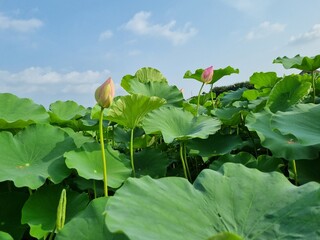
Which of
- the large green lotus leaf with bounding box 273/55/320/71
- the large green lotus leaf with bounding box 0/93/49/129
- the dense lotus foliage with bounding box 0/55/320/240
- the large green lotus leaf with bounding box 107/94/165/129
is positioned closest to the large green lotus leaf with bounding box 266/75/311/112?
the dense lotus foliage with bounding box 0/55/320/240

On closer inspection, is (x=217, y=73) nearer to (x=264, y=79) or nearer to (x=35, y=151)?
(x=264, y=79)

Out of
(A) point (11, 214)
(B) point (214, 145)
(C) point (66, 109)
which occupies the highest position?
(C) point (66, 109)

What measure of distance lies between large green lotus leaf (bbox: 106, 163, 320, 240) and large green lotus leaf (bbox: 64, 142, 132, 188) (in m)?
0.44

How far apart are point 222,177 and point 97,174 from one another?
1.68ft

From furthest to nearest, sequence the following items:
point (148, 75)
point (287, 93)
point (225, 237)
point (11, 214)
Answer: point (148, 75)
point (287, 93)
point (11, 214)
point (225, 237)

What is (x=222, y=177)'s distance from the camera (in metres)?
0.80

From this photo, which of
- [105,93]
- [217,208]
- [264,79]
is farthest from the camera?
[264,79]

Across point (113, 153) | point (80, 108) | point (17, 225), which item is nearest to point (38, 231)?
point (17, 225)

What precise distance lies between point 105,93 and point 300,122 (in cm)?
60

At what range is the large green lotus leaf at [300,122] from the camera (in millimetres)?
1149

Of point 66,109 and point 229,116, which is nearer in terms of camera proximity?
point 229,116

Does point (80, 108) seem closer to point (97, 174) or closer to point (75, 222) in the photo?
point (97, 174)

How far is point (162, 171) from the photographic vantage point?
4.56 ft

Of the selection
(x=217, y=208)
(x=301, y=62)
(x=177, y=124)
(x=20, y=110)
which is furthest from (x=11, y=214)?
(x=301, y=62)
